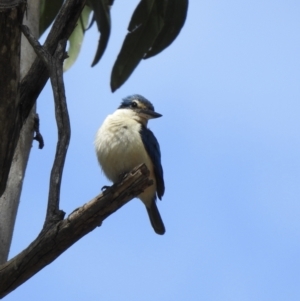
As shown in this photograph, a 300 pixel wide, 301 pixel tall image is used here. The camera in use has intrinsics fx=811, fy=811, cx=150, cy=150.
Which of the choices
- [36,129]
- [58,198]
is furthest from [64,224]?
[36,129]

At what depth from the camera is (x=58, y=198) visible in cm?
413

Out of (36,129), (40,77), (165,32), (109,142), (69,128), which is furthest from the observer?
(165,32)

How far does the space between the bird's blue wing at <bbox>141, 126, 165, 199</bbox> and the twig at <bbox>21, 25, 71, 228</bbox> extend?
1606 mm

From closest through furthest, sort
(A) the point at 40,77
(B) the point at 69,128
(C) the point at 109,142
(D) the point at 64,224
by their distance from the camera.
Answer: (D) the point at 64,224 < (B) the point at 69,128 < (A) the point at 40,77 < (C) the point at 109,142

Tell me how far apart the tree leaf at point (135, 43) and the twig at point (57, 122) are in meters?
2.93

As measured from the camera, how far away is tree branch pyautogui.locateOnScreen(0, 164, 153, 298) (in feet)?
13.2

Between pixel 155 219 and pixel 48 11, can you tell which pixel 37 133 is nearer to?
pixel 155 219

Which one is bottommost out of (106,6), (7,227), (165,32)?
(7,227)

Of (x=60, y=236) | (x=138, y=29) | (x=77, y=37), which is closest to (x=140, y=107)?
(x=138, y=29)

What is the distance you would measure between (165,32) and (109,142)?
83.5 inches

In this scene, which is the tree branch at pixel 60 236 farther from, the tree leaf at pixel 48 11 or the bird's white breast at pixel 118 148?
the tree leaf at pixel 48 11

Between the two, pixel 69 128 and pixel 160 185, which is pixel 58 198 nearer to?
pixel 69 128

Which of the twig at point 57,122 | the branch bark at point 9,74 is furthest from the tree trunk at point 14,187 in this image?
the twig at point 57,122

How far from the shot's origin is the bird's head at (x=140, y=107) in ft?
22.5
